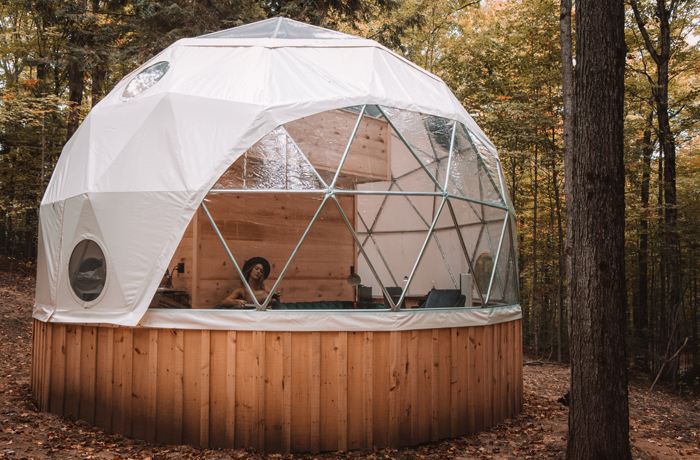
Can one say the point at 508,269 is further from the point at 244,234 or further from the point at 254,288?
the point at 244,234

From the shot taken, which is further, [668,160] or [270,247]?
[668,160]

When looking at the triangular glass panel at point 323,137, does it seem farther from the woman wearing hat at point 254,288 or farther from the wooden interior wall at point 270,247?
the woman wearing hat at point 254,288

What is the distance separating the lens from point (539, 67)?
12.6 meters

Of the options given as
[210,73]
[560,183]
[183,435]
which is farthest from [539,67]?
[183,435]

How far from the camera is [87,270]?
563 centimetres

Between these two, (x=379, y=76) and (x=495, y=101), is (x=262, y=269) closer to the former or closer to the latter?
(x=379, y=76)

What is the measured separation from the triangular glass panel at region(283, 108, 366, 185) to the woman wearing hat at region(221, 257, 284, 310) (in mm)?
1618

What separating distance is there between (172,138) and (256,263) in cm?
200

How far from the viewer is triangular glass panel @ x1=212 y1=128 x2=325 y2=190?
534 cm

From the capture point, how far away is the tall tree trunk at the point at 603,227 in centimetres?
405

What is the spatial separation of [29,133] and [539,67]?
15971mm

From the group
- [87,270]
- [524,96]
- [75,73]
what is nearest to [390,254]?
[524,96]

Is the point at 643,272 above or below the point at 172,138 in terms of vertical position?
below

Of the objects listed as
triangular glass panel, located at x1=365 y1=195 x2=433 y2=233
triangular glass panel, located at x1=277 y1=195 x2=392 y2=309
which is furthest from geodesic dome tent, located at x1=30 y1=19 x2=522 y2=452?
triangular glass panel, located at x1=365 y1=195 x2=433 y2=233
